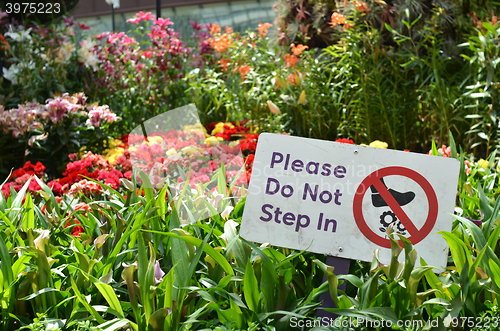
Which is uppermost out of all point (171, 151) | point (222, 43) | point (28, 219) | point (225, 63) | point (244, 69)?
point (222, 43)

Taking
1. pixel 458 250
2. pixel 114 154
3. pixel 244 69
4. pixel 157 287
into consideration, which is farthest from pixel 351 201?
pixel 244 69

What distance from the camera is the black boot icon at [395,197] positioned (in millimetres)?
1120

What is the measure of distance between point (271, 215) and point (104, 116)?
2157 millimetres

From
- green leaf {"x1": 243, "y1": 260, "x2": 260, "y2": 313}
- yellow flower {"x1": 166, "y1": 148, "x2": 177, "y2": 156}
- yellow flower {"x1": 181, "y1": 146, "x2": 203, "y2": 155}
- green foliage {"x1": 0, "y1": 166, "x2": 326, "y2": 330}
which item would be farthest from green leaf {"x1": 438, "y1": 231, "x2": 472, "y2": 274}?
yellow flower {"x1": 166, "y1": 148, "x2": 177, "y2": 156}

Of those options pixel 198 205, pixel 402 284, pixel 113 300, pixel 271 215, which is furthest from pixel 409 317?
pixel 198 205

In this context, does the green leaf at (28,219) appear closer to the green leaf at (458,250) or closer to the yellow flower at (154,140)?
the yellow flower at (154,140)

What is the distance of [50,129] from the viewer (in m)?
2.88

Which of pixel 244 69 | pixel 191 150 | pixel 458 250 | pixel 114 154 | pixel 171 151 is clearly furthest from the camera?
pixel 244 69

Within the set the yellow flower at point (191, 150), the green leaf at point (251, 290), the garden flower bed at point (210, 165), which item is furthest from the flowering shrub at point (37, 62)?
the green leaf at point (251, 290)

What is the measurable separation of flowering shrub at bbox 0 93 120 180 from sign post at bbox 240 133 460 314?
6.86ft

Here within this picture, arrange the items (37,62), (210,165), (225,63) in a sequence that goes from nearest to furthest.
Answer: (210,165), (37,62), (225,63)

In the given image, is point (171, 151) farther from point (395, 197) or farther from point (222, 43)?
point (222, 43)

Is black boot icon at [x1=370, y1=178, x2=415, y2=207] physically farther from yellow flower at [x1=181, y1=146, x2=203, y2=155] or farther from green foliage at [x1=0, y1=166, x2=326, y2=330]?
yellow flower at [x1=181, y1=146, x2=203, y2=155]

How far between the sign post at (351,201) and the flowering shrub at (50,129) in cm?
209
